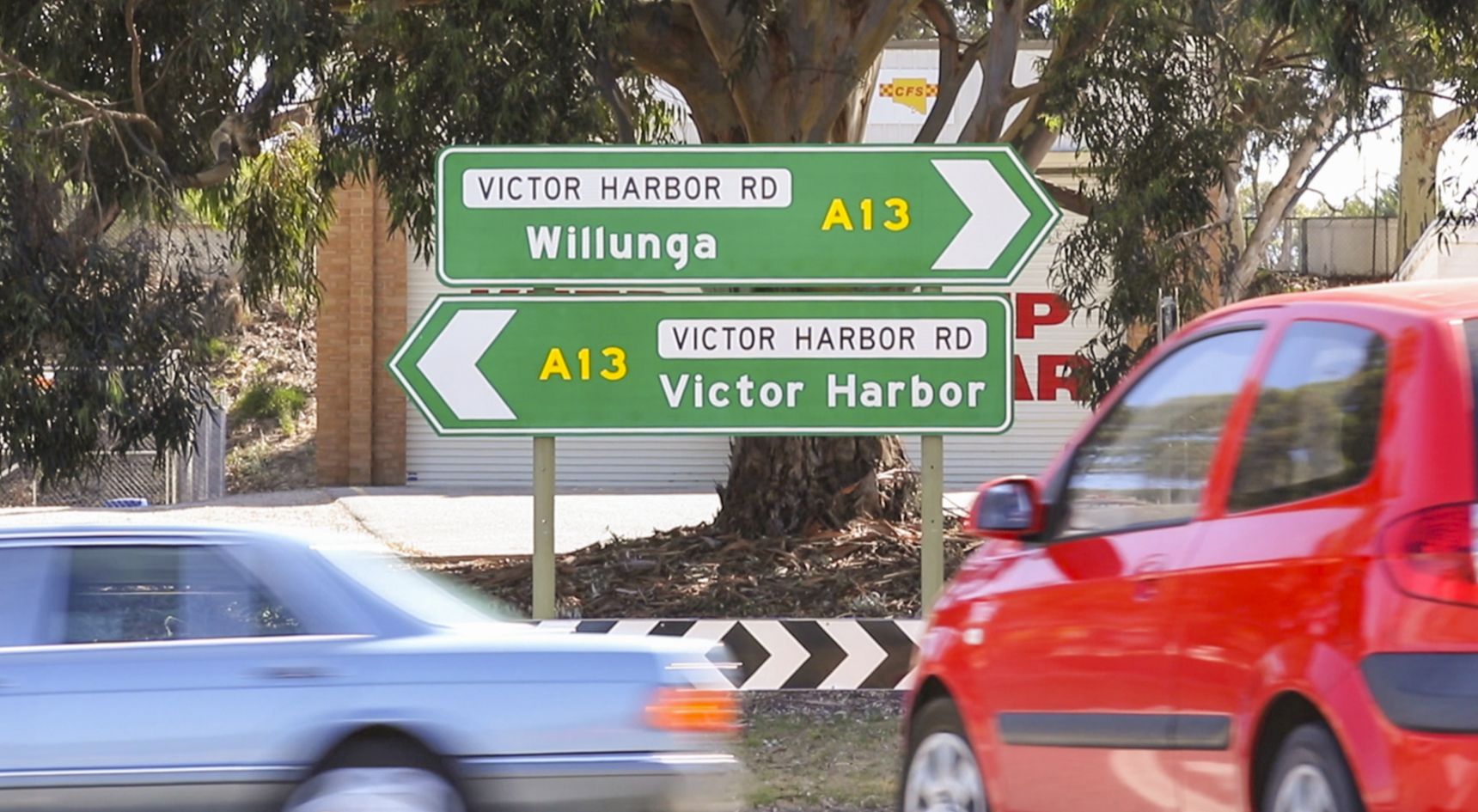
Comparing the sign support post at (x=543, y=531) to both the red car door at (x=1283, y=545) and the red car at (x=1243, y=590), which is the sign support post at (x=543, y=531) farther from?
the red car door at (x=1283, y=545)

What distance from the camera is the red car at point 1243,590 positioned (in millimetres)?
3438

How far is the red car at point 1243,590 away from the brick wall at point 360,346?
932 inches

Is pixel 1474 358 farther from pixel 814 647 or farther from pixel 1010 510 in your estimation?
pixel 814 647

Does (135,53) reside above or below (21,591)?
above

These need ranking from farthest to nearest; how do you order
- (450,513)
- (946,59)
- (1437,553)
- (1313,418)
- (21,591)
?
(450,513) < (946,59) < (21,591) < (1313,418) < (1437,553)

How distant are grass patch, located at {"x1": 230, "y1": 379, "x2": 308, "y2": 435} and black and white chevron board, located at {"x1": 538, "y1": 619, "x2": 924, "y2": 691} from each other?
87.4ft

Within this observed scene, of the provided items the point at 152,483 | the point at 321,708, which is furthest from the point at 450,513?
the point at 321,708

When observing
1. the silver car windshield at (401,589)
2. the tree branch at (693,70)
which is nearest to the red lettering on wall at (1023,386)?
the tree branch at (693,70)

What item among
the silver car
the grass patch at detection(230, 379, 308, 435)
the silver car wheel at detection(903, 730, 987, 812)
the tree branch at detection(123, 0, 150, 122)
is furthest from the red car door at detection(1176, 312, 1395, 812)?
the grass patch at detection(230, 379, 308, 435)

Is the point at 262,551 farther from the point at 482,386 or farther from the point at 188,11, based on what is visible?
the point at 188,11

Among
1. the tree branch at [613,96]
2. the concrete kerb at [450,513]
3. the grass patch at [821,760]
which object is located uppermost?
the tree branch at [613,96]

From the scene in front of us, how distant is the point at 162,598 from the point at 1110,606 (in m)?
2.79

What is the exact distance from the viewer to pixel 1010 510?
5012 millimetres

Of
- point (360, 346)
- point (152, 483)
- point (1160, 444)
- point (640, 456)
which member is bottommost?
point (152, 483)
